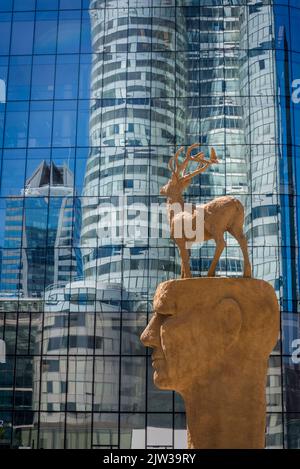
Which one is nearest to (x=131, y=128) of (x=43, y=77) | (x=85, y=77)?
(x=85, y=77)

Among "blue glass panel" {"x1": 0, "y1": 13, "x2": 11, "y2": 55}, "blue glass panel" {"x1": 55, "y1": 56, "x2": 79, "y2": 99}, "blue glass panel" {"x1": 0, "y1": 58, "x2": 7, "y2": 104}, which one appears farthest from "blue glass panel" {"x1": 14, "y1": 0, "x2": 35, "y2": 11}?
"blue glass panel" {"x1": 55, "y1": 56, "x2": 79, "y2": 99}

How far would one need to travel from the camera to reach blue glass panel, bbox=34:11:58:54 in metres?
30.5

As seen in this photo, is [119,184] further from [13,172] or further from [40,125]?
[13,172]

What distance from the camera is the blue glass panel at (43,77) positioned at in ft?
98.6

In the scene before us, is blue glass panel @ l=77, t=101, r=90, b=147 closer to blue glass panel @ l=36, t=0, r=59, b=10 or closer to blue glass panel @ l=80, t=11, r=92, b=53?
blue glass panel @ l=80, t=11, r=92, b=53

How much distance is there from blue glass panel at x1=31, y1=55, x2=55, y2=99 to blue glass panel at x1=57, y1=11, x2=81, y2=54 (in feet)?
2.11

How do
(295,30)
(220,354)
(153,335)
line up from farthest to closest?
(295,30) → (153,335) → (220,354)

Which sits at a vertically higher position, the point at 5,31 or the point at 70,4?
the point at 70,4

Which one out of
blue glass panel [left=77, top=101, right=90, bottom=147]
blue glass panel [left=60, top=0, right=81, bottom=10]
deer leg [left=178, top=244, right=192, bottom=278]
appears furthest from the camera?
blue glass panel [left=60, top=0, right=81, bottom=10]

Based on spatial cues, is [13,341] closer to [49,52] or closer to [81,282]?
[81,282]

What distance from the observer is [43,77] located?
99.1 feet

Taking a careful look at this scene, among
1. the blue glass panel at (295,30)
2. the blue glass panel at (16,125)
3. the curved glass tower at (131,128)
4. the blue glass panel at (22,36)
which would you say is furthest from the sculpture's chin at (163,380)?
the blue glass panel at (22,36)

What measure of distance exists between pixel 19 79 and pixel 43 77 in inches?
36.3
